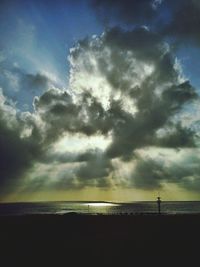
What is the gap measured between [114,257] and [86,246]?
5.44 m

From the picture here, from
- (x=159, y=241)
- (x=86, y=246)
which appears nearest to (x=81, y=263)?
(x=86, y=246)

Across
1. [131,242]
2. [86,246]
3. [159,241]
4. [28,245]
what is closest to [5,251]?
[28,245]

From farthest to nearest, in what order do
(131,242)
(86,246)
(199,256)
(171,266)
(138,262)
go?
(131,242), (86,246), (199,256), (138,262), (171,266)

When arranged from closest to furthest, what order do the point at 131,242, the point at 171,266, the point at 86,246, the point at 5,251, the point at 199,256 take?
the point at 171,266, the point at 199,256, the point at 5,251, the point at 86,246, the point at 131,242

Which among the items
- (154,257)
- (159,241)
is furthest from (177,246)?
(154,257)

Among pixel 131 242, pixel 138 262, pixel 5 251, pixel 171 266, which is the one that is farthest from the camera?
pixel 131 242

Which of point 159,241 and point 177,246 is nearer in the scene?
point 177,246

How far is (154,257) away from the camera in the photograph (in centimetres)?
1914

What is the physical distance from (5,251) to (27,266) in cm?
645

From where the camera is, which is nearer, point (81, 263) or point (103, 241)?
point (81, 263)

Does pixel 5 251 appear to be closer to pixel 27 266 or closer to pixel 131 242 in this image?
pixel 27 266

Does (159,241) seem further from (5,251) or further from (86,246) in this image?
(5,251)

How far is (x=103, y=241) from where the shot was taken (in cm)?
2712

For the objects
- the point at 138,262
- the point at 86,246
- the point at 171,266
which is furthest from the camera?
the point at 86,246
